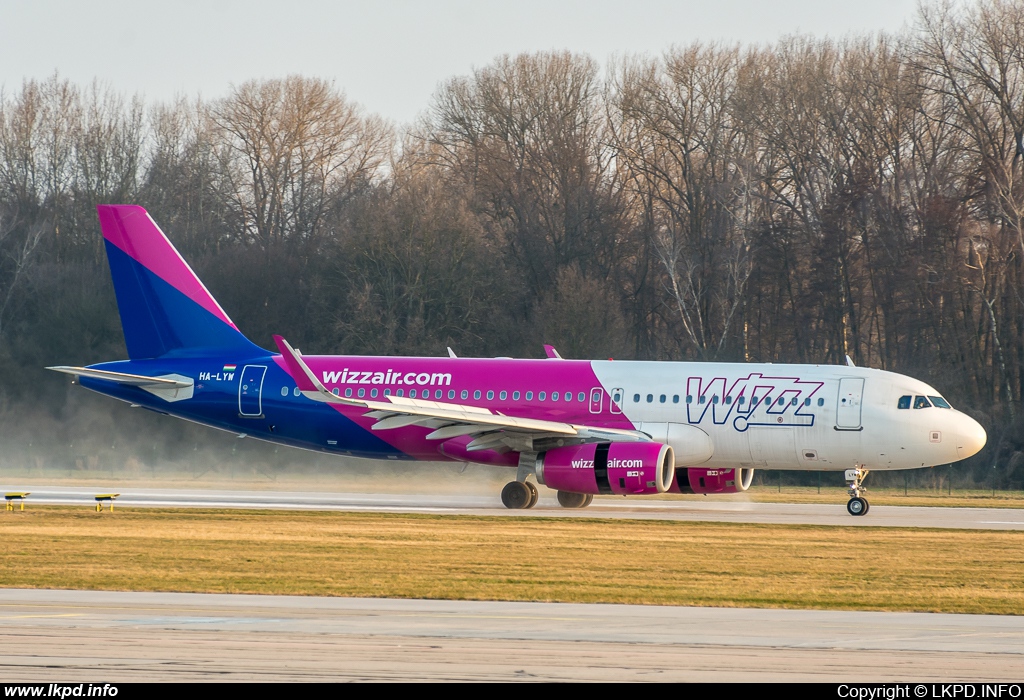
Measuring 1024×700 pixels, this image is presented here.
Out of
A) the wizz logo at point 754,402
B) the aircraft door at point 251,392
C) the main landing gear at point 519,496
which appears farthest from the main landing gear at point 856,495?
the aircraft door at point 251,392

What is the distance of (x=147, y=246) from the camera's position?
3344 centimetres

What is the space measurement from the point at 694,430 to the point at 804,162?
90.0 feet

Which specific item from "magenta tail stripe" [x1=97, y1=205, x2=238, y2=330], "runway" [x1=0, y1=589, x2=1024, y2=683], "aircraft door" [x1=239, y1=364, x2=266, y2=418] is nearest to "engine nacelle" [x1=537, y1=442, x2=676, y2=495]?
"aircraft door" [x1=239, y1=364, x2=266, y2=418]

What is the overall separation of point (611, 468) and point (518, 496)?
2.51m

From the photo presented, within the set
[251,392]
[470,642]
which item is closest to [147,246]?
[251,392]

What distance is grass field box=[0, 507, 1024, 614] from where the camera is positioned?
14258 millimetres

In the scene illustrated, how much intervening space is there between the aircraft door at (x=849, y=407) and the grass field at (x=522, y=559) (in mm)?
4577

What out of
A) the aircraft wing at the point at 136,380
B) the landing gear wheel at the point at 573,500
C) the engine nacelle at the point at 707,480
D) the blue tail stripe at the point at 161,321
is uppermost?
the blue tail stripe at the point at 161,321

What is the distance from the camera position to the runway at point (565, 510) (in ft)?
87.1

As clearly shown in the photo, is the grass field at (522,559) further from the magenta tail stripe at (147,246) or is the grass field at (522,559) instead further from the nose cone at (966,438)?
the magenta tail stripe at (147,246)

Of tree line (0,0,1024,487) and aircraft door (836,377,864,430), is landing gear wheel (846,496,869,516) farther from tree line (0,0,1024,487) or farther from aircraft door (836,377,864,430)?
tree line (0,0,1024,487)

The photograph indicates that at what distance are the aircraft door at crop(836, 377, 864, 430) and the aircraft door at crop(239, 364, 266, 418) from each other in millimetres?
12534

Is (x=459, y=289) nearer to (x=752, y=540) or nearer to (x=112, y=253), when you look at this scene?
(x=112, y=253)

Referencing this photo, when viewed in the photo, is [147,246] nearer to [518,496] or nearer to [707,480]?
[518,496]
